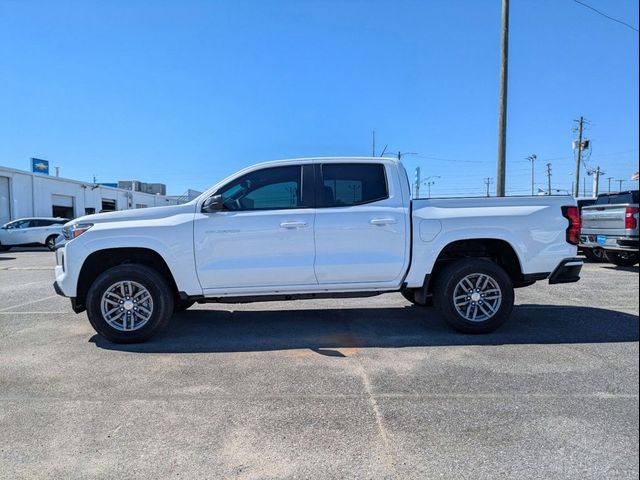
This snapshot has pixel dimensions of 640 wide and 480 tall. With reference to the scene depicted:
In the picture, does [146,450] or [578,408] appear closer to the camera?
[146,450]

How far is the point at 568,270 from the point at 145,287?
4.92 m

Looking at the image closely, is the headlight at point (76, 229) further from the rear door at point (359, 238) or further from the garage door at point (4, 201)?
the garage door at point (4, 201)

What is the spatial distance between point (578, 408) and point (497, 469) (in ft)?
3.79

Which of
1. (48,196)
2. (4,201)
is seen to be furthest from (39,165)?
(4,201)

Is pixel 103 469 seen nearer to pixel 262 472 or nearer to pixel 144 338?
pixel 262 472

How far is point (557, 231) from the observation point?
5176 millimetres

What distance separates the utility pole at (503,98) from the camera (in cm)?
1387

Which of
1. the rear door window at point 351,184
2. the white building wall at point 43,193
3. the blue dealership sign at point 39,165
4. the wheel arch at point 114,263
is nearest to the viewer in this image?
the wheel arch at point 114,263

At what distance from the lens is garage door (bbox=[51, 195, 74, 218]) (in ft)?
108

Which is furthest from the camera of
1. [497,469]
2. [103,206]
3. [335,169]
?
[103,206]

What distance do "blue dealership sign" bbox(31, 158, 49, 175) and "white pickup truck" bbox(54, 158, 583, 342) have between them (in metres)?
45.8

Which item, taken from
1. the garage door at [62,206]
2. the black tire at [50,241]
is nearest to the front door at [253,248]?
the black tire at [50,241]

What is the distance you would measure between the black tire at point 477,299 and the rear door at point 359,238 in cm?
58

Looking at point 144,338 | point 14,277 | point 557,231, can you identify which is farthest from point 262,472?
point 14,277
